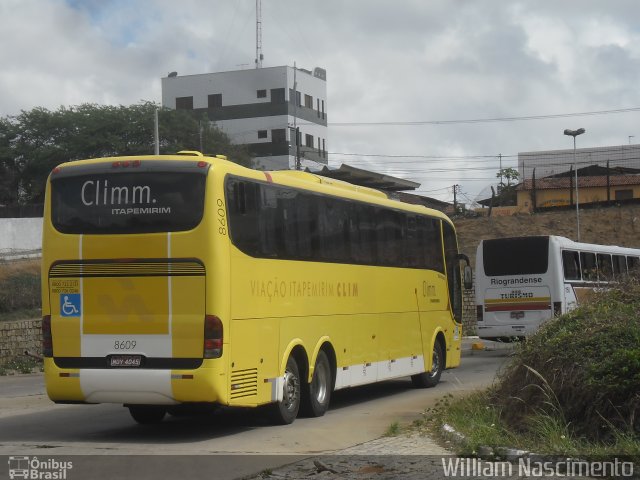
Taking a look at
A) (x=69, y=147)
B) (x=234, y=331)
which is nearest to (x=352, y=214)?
(x=234, y=331)

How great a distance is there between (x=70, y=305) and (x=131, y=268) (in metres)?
0.98

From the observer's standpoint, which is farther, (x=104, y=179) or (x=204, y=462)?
(x=104, y=179)

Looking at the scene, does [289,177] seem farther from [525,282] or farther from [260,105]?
[260,105]

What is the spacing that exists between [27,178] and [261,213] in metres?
60.5

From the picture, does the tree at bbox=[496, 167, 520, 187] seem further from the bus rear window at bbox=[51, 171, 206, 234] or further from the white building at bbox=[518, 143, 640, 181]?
the bus rear window at bbox=[51, 171, 206, 234]

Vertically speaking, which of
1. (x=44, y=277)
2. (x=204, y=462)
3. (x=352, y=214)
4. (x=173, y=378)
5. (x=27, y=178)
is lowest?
(x=204, y=462)

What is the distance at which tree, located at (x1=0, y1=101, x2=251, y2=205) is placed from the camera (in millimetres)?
69562

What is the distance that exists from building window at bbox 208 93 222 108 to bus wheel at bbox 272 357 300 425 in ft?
252

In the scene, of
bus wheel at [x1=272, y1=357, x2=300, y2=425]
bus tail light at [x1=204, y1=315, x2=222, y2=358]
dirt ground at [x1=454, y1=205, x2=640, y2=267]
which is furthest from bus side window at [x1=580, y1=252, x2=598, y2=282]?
dirt ground at [x1=454, y1=205, x2=640, y2=267]

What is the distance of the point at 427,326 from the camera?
20.1 metres

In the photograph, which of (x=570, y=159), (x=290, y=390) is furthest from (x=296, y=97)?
(x=290, y=390)

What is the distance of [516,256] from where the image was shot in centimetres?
2864

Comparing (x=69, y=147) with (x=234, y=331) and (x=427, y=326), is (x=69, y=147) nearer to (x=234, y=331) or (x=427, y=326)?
(x=427, y=326)

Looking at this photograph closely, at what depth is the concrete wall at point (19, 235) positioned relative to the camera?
163 feet
